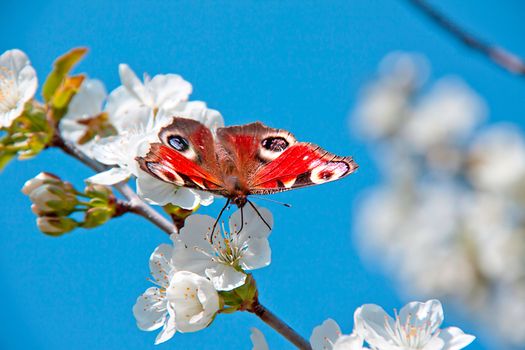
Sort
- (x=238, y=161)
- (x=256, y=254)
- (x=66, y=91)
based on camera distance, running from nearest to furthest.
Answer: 1. (x=256, y=254)
2. (x=238, y=161)
3. (x=66, y=91)

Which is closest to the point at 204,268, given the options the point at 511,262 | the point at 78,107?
the point at 78,107

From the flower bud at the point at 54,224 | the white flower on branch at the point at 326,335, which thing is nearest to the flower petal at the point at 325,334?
the white flower on branch at the point at 326,335

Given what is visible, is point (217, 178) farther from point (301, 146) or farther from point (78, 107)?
point (78, 107)

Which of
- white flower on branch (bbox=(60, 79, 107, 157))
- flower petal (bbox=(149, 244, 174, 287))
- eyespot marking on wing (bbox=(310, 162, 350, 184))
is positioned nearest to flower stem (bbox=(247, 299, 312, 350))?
flower petal (bbox=(149, 244, 174, 287))

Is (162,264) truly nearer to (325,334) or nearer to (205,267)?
(205,267)

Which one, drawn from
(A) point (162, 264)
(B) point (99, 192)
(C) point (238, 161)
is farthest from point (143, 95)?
(A) point (162, 264)

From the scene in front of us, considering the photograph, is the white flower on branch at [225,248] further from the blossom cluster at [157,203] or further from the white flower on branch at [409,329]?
the white flower on branch at [409,329]

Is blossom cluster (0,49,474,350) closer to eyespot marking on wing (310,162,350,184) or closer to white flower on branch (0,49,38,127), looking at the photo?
white flower on branch (0,49,38,127)
